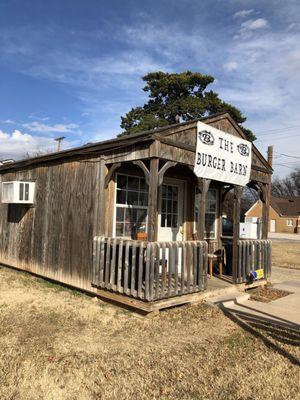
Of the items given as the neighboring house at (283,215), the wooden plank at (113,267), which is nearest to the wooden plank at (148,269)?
the wooden plank at (113,267)

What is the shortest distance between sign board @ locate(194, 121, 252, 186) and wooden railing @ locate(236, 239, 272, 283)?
4.56 ft

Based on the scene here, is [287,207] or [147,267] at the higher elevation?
[287,207]

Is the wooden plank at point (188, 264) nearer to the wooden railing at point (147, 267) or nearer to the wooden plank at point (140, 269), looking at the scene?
the wooden railing at point (147, 267)

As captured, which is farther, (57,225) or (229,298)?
(57,225)

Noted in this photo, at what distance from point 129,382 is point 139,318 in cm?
231

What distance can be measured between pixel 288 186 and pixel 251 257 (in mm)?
83599

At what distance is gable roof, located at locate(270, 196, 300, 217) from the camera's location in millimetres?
57250

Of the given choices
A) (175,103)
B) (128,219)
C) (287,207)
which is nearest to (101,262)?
(128,219)

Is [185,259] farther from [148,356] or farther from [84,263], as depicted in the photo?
[148,356]

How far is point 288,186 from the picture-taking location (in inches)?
3430

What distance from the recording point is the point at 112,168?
7.09m

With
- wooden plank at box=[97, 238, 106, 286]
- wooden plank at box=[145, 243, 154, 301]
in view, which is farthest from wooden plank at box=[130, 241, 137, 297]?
wooden plank at box=[97, 238, 106, 286]

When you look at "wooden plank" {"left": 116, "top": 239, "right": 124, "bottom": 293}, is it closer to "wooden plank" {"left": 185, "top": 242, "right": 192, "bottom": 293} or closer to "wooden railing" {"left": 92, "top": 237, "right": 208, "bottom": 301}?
"wooden railing" {"left": 92, "top": 237, "right": 208, "bottom": 301}

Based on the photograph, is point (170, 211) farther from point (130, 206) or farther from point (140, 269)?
point (140, 269)
